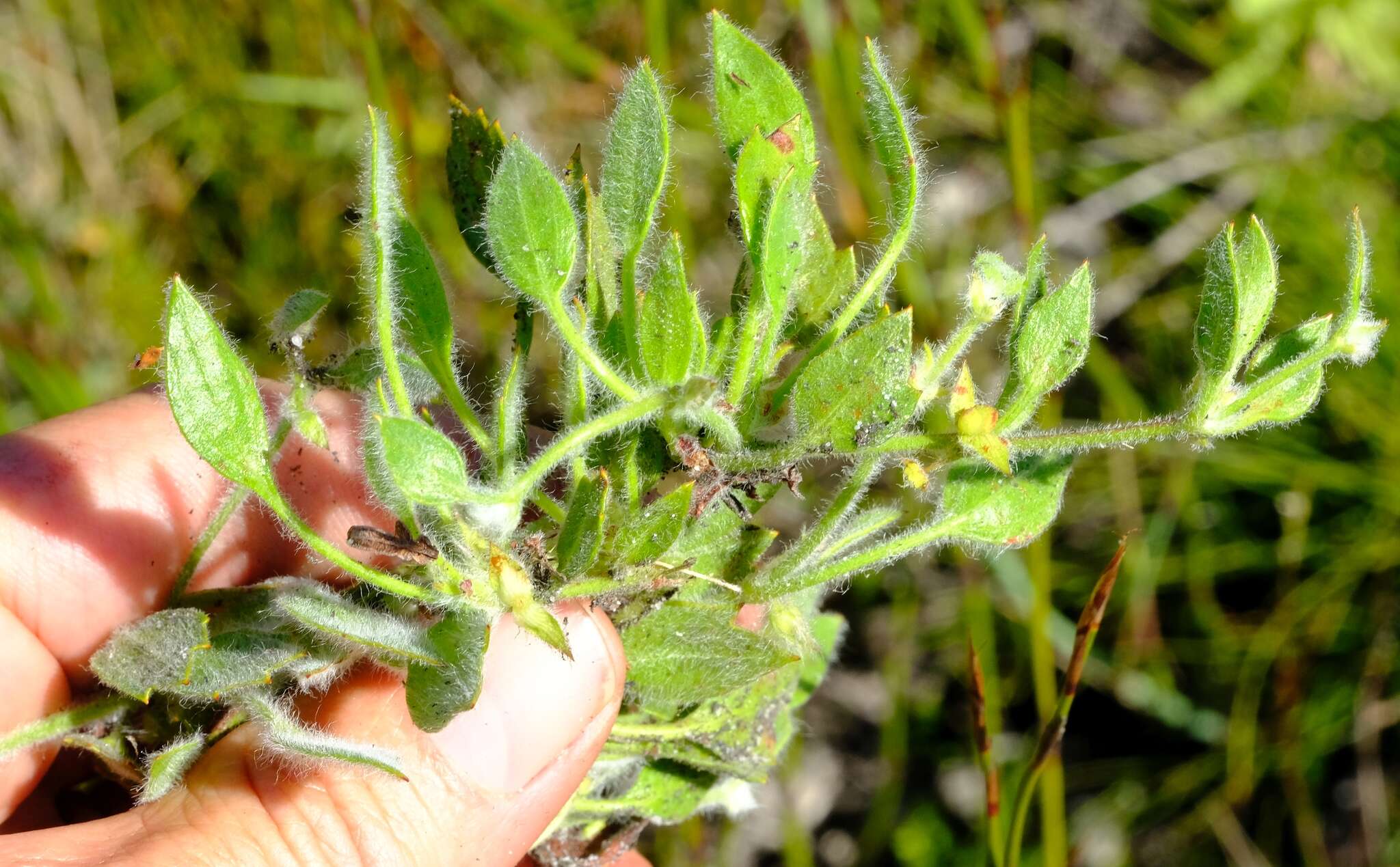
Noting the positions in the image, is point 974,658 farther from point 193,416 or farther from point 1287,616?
point 1287,616

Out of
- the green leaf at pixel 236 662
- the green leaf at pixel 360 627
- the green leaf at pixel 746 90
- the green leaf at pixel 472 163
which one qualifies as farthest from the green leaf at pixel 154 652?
the green leaf at pixel 746 90

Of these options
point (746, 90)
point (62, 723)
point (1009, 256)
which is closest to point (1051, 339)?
point (746, 90)

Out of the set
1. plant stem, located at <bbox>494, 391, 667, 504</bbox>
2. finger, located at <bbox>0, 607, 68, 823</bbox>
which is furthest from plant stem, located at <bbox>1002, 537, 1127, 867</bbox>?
finger, located at <bbox>0, 607, 68, 823</bbox>

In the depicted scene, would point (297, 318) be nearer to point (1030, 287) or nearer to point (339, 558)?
point (339, 558)

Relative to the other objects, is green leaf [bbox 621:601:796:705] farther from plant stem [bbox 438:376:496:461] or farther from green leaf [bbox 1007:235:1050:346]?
green leaf [bbox 1007:235:1050:346]

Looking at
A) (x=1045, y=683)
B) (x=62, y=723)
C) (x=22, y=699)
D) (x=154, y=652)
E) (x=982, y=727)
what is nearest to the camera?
(x=154, y=652)

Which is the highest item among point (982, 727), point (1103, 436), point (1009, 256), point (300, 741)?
point (1103, 436)
